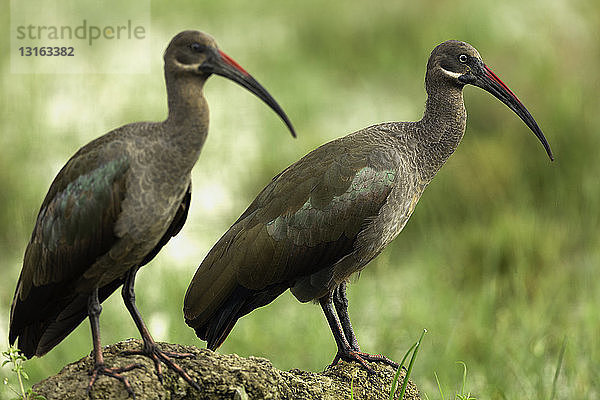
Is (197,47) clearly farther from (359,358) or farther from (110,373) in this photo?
(359,358)

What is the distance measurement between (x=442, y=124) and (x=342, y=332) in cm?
120

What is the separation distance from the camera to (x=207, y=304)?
4395 millimetres

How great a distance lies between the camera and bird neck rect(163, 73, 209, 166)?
3.58 metres

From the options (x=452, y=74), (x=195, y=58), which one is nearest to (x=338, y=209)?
(x=452, y=74)

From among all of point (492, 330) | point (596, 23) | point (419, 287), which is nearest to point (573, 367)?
point (492, 330)

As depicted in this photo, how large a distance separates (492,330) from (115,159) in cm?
510

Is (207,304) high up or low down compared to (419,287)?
down

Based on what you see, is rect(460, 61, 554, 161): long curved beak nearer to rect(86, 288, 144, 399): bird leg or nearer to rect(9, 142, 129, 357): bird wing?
rect(9, 142, 129, 357): bird wing

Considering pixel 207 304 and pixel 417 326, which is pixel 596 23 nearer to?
pixel 417 326

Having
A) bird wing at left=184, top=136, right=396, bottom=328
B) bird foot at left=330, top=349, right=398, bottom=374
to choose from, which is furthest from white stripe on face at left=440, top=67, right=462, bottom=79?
bird foot at left=330, top=349, right=398, bottom=374

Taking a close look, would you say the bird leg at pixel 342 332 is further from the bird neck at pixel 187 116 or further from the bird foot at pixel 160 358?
the bird neck at pixel 187 116

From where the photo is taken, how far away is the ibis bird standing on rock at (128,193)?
3.58 metres

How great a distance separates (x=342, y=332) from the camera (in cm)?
461

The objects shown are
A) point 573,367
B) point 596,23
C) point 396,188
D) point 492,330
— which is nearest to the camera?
point 396,188
